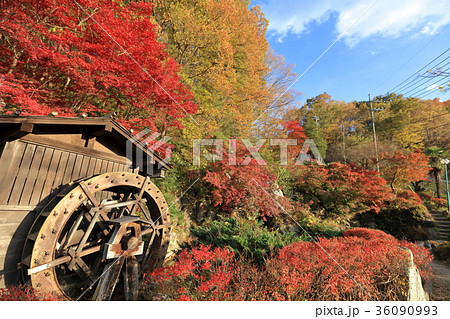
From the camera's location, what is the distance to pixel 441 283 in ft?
18.7

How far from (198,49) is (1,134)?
8595mm

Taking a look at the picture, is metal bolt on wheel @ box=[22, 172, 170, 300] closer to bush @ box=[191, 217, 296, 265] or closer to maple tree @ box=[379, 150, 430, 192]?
bush @ box=[191, 217, 296, 265]

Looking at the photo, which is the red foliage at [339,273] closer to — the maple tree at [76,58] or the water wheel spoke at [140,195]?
the water wheel spoke at [140,195]

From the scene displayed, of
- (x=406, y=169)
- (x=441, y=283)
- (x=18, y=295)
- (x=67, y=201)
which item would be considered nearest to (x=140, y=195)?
(x=67, y=201)

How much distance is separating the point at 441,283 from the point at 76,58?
38.4 ft

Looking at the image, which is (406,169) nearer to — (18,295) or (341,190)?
(341,190)

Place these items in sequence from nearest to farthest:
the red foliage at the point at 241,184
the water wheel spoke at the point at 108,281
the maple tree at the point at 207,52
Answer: the water wheel spoke at the point at 108,281, the red foliage at the point at 241,184, the maple tree at the point at 207,52

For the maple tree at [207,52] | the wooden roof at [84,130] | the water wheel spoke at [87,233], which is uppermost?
the maple tree at [207,52]

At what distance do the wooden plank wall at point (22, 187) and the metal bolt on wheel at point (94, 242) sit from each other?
19cm

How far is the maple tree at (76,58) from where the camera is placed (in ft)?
14.7

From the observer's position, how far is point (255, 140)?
39.7 feet

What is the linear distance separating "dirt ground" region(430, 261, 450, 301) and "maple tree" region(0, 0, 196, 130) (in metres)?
8.48

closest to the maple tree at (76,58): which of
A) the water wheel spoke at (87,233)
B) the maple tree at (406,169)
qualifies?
the water wheel spoke at (87,233)

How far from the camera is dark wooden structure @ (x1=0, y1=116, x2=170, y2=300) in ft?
10.0
